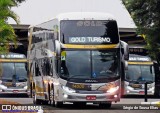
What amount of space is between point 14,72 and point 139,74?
8758mm

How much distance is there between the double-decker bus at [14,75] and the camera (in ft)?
149

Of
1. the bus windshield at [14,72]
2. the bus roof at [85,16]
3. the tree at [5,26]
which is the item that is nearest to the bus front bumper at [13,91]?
the bus windshield at [14,72]

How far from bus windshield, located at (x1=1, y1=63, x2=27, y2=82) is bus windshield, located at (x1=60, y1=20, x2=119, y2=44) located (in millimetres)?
19201

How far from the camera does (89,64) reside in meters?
27.0

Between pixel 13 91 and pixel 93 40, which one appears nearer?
pixel 93 40

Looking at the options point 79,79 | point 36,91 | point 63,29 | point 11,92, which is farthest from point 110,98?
point 11,92

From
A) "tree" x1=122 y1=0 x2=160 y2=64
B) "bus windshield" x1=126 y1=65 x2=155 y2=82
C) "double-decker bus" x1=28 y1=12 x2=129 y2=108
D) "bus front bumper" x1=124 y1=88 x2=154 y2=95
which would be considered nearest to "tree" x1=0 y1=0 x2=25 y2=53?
"double-decker bus" x1=28 y1=12 x2=129 y2=108

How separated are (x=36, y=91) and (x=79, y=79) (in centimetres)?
660

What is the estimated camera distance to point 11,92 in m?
45.5

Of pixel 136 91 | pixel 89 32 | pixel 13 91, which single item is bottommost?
pixel 136 91

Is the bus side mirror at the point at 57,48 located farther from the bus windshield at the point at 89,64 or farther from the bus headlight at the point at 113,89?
the bus headlight at the point at 113,89

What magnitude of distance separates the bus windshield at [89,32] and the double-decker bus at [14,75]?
18695 mm

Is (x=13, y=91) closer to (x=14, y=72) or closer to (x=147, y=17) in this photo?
(x=14, y=72)

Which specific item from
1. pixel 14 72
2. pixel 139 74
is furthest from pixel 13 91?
pixel 139 74
